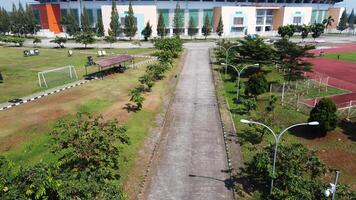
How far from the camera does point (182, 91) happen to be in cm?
4675

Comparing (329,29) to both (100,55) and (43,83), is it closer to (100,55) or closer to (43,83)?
(100,55)

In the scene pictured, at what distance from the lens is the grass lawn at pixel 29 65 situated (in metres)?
46.3

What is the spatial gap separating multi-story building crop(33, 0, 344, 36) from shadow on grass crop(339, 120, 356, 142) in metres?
97.7

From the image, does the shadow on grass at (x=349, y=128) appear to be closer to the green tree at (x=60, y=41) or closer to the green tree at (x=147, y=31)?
the green tree at (x=60, y=41)

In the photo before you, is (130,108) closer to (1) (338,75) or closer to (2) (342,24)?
(1) (338,75)

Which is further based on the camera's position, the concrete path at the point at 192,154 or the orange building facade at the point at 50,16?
the orange building facade at the point at 50,16

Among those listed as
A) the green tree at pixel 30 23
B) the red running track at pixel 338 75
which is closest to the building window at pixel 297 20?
the red running track at pixel 338 75

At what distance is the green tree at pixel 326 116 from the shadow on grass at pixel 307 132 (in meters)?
0.52

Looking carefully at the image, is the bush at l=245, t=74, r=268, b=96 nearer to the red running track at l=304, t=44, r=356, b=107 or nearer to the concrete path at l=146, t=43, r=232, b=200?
the concrete path at l=146, t=43, r=232, b=200

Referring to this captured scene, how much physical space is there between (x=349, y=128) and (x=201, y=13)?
109 m

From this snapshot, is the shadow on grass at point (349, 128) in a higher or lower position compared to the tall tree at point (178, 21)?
lower

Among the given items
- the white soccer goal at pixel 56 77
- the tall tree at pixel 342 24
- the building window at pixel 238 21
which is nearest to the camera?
the white soccer goal at pixel 56 77

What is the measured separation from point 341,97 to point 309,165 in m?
25.1

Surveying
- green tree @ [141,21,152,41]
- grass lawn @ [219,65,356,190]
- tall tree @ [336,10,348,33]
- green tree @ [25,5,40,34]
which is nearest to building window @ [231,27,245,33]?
green tree @ [141,21,152,41]
